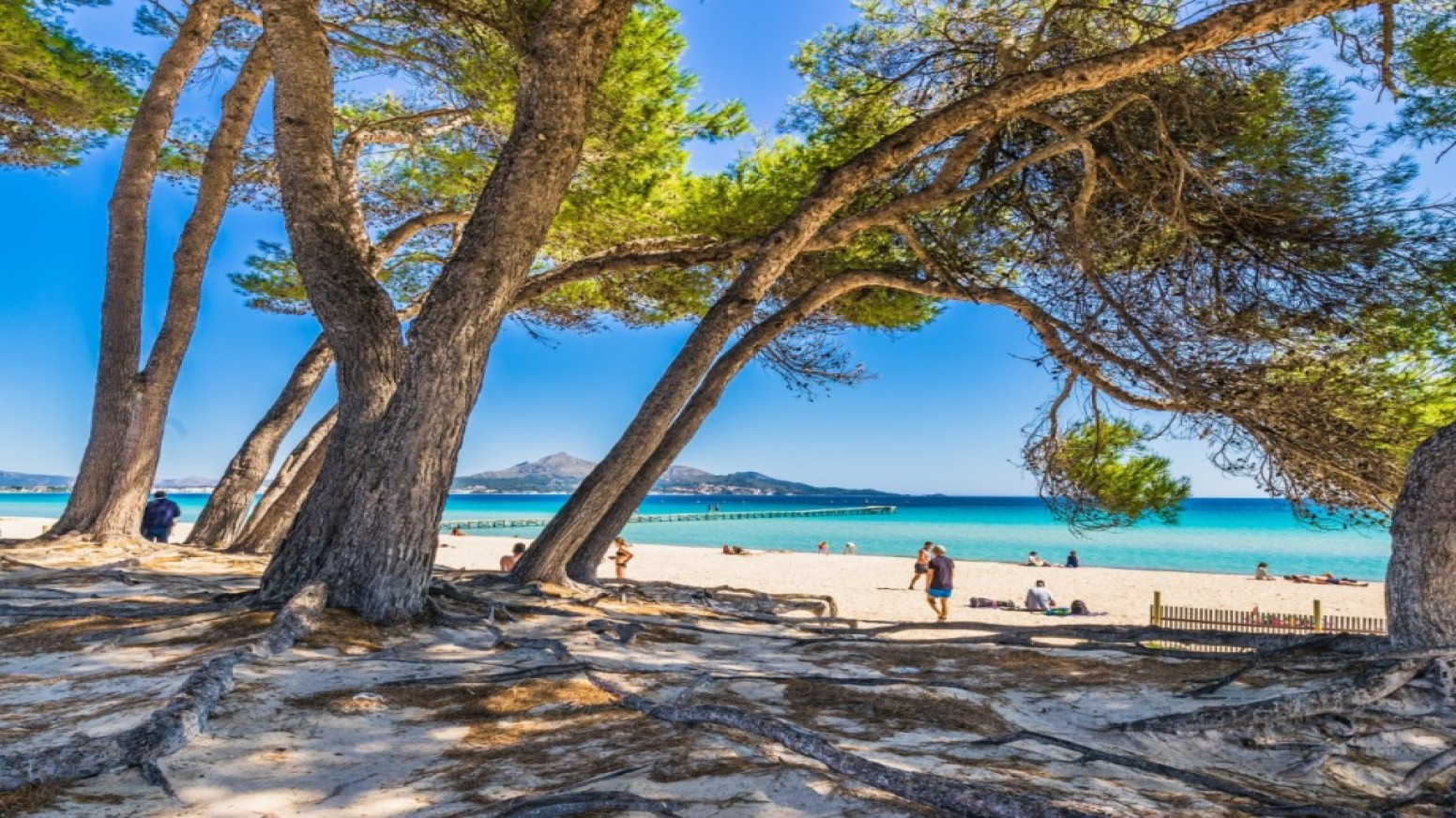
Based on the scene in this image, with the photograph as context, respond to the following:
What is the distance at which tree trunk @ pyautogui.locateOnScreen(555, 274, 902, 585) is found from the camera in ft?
22.3

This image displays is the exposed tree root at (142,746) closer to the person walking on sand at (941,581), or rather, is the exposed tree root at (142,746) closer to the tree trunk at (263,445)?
the tree trunk at (263,445)

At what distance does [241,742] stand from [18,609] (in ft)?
9.49

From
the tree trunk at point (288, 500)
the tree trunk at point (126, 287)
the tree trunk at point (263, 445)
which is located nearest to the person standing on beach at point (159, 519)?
the tree trunk at point (263, 445)

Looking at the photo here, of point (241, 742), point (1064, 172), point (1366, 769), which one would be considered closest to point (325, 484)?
point (241, 742)

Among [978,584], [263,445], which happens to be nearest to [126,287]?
Answer: [263,445]

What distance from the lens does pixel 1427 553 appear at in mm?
3490

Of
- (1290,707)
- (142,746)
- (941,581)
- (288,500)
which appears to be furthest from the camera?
(941,581)

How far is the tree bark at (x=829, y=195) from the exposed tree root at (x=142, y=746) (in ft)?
11.2

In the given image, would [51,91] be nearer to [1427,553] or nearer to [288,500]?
[288,500]

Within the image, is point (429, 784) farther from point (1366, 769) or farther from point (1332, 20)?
point (1332, 20)

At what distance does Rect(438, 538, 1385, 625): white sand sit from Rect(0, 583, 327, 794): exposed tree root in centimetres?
1147

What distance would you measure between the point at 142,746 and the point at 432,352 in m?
2.34

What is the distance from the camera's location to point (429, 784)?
2.12 m

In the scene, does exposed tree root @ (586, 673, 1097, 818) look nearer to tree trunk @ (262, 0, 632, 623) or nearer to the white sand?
tree trunk @ (262, 0, 632, 623)
